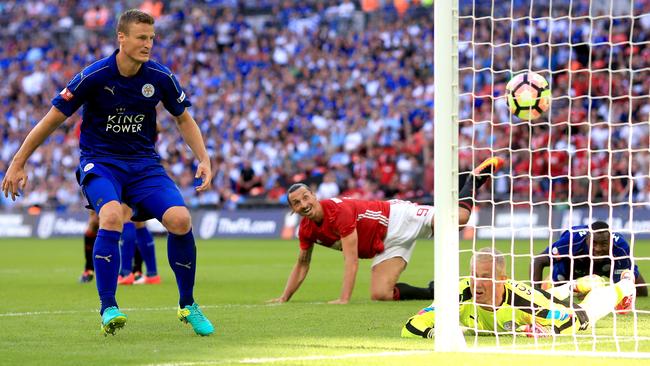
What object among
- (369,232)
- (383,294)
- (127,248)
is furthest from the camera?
(127,248)

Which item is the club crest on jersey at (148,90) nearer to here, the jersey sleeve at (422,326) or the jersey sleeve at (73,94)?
the jersey sleeve at (73,94)

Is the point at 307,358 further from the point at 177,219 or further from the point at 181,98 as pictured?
the point at 181,98

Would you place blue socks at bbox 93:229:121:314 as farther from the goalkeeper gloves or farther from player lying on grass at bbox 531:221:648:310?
player lying on grass at bbox 531:221:648:310

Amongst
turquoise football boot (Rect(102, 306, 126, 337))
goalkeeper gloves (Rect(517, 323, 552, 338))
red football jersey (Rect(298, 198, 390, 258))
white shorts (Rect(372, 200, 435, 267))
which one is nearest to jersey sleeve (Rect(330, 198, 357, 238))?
red football jersey (Rect(298, 198, 390, 258))

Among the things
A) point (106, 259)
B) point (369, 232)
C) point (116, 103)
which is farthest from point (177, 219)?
point (369, 232)

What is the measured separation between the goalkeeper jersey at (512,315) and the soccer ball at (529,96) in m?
2.68

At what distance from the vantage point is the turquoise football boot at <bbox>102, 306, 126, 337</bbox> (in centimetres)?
720

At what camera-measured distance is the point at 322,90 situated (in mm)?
30922

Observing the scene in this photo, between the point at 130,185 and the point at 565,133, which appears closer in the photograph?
the point at 130,185

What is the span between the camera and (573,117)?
23.4 metres

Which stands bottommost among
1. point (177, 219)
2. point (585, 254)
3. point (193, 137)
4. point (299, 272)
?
point (299, 272)

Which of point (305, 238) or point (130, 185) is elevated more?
point (130, 185)

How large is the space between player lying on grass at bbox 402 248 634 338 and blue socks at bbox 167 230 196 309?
147 cm

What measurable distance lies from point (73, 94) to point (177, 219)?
1.06 m
